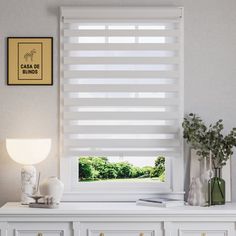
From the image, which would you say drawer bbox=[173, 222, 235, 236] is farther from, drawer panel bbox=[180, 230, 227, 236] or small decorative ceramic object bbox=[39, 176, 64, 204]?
small decorative ceramic object bbox=[39, 176, 64, 204]

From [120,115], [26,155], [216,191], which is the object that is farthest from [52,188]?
[216,191]

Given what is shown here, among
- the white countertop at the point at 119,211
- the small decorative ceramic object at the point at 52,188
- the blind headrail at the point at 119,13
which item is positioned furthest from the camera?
the blind headrail at the point at 119,13

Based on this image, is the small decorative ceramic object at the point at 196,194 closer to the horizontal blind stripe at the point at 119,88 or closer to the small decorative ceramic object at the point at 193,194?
the small decorative ceramic object at the point at 193,194

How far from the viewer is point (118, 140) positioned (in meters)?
4.52

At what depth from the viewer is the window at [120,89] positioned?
4516 millimetres

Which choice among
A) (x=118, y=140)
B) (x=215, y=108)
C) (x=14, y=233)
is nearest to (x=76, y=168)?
(x=118, y=140)

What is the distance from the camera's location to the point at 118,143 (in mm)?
4520

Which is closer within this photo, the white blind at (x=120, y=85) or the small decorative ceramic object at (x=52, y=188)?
the small decorative ceramic object at (x=52, y=188)

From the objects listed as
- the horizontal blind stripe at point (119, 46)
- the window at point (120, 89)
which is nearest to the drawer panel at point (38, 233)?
the window at point (120, 89)

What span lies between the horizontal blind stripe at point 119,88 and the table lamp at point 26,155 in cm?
47

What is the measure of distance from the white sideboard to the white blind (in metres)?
0.58

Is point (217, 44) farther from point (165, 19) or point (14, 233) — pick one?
point (14, 233)

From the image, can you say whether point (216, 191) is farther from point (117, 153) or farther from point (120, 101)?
point (120, 101)

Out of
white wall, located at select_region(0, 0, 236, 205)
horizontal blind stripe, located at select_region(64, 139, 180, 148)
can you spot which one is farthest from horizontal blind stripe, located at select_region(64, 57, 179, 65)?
horizontal blind stripe, located at select_region(64, 139, 180, 148)
